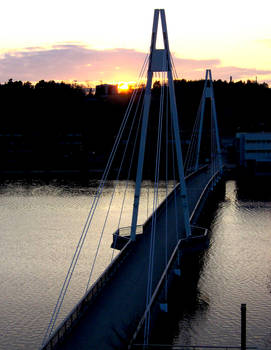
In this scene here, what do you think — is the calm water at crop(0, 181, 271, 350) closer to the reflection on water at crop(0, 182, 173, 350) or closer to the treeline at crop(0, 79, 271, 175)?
the reflection on water at crop(0, 182, 173, 350)

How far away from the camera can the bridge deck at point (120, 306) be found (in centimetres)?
1516

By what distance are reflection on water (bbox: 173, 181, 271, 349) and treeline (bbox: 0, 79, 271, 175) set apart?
49459 mm

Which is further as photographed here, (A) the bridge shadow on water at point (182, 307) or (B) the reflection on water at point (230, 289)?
(B) the reflection on water at point (230, 289)

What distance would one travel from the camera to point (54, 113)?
110 m

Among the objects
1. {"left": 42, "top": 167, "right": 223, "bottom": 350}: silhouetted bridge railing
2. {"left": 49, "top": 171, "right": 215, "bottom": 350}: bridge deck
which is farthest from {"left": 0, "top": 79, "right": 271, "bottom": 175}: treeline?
{"left": 49, "top": 171, "right": 215, "bottom": 350}: bridge deck

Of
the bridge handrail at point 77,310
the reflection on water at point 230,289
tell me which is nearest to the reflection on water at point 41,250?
the bridge handrail at point 77,310

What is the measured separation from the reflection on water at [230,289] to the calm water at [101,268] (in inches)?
1.3

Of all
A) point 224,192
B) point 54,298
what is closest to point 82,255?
point 54,298

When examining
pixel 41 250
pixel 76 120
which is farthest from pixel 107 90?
pixel 41 250

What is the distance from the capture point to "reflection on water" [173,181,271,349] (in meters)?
20.0

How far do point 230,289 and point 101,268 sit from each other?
6.75 meters

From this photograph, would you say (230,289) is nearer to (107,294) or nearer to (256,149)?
(107,294)

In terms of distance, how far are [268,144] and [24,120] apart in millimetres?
Result: 47075

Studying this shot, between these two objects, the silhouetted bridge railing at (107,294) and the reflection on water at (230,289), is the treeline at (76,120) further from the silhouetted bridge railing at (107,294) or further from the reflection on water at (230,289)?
the silhouetted bridge railing at (107,294)
